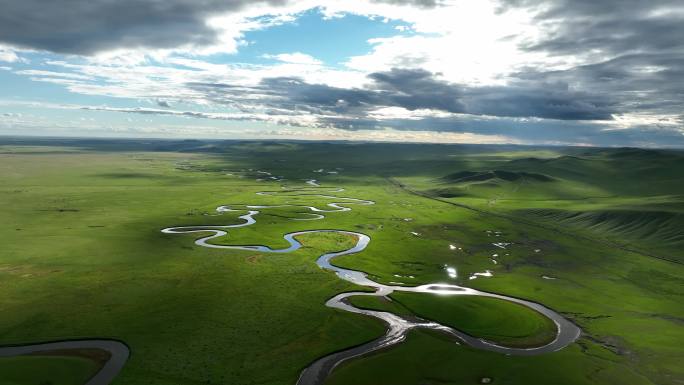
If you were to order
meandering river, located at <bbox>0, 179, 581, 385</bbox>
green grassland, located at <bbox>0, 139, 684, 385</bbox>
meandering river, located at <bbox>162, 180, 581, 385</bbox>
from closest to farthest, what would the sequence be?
meandering river, located at <bbox>0, 179, 581, 385</bbox> → green grassland, located at <bbox>0, 139, 684, 385</bbox> → meandering river, located at <bbox>162, 180, 581, 385</bbox>

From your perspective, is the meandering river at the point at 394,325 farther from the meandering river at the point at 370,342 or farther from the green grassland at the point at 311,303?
the green grassland at the point at 311,303

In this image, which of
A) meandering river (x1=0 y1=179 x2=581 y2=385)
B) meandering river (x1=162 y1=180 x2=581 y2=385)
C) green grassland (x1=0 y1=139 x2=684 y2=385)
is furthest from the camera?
meandering river (x1=162 y1=180 x2=581 y2=385)

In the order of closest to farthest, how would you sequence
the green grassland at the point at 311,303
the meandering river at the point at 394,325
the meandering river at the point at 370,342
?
1. the meandering river at the point at 370,342
2. the green grassland at the point at 311,303
3. the meandering river at the point at 394,325

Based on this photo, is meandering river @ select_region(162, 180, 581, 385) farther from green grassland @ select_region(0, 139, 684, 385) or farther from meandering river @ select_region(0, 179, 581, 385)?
green grassland @ select_region(0, 139, 684, 385)

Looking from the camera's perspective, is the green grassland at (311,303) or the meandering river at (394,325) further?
the meandering river at (394,325)

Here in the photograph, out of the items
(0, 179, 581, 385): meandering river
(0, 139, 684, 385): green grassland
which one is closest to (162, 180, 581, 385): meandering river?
(0, 179, 581, 385): meandering river

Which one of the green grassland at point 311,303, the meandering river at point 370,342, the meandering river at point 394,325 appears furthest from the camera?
the meandering river at point 394,325

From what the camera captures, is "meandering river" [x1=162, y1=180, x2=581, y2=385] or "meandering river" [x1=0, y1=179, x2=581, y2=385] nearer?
"meandering river" [x1=0, y1=179, x2=581, y2=385]

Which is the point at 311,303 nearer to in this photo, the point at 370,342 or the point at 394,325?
the point at 394,325

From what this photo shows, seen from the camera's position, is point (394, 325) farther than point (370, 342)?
Yes

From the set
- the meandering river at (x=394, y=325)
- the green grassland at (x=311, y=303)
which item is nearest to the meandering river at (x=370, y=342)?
the meandering river at (x=394, y=325)

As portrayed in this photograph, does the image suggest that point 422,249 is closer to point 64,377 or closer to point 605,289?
point 605,289

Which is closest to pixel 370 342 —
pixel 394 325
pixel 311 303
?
pixel 394 325
